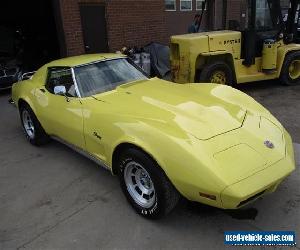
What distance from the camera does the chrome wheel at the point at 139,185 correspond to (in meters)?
3.30

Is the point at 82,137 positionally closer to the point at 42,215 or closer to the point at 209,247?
the point at 42,215

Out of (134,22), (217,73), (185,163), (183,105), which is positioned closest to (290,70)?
(217,73)

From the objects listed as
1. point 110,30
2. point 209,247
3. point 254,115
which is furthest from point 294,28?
point 209,247

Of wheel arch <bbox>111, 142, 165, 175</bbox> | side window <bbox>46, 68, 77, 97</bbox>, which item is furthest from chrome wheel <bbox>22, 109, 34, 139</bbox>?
wheel arch <bbox>111, 142, 165, 175</bbox>

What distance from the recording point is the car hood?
3.22m

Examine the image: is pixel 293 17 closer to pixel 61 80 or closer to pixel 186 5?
pixel 61 80

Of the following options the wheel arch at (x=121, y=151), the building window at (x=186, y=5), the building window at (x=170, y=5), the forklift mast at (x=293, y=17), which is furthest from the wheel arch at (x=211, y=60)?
the building window at (x=186, y=5)

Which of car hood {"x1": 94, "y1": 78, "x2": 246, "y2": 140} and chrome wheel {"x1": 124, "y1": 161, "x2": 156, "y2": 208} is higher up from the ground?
car hood {"x1": 94, "y1": 78, "x2": 246, "y2": 140}

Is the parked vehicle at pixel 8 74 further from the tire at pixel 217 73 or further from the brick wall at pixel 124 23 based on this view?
the tire at pixel 217 73

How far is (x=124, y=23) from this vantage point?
10.6 m

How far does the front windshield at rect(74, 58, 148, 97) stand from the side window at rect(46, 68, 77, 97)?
103 mm

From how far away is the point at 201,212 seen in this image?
3.41m

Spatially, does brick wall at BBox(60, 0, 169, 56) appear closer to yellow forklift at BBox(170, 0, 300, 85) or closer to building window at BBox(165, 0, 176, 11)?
yellow forklift at BBox(170, 0, 300, 85)

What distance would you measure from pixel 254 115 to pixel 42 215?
2.53 m
